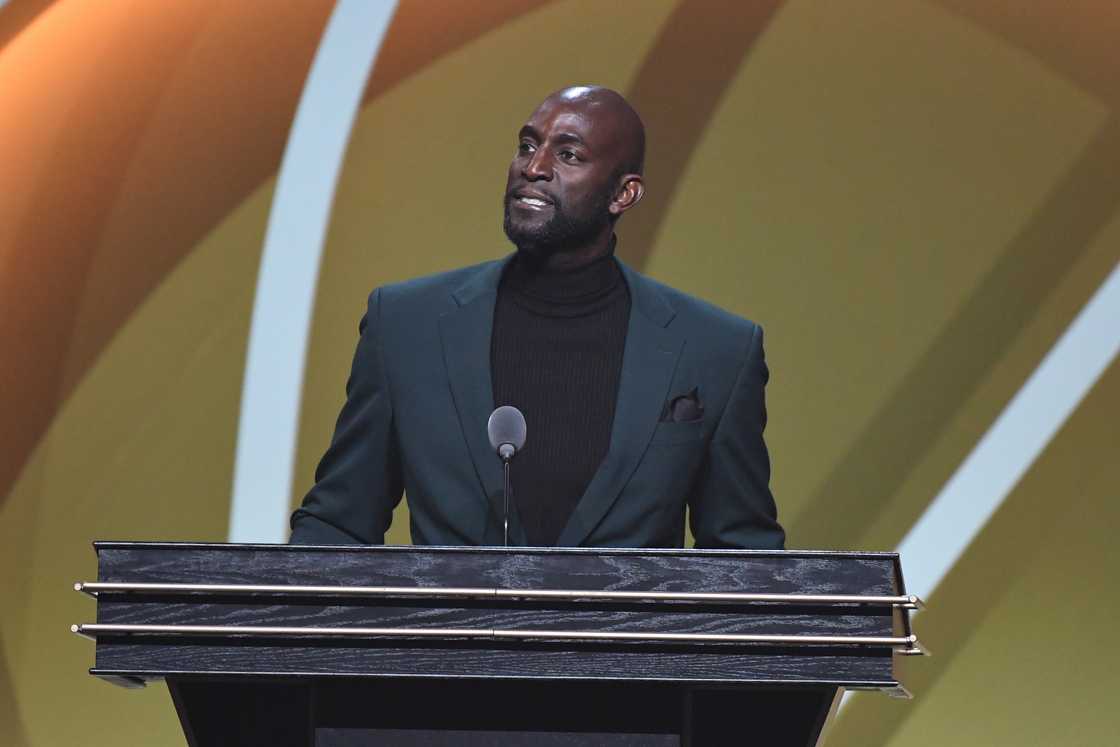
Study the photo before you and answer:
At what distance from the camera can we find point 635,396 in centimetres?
273

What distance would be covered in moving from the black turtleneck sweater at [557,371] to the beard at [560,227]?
0.20 ft

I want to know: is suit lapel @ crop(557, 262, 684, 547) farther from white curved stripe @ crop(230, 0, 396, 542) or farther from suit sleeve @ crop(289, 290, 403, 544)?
white curved stripe @ crop(230, 0, 396, 542)

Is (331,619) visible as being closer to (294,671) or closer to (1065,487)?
(294,671)

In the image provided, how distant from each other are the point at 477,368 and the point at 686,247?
2.01 metres

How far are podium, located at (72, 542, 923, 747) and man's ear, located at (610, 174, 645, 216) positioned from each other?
87cm

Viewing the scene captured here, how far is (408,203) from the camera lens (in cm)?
474

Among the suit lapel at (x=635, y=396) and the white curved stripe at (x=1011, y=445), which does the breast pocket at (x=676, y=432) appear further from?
the white curved stripe at (x=1011, y=445)

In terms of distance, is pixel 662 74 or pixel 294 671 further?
pixel 662 74

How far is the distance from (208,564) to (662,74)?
2.78 metres

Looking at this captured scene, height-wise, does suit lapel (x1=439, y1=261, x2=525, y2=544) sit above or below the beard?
below

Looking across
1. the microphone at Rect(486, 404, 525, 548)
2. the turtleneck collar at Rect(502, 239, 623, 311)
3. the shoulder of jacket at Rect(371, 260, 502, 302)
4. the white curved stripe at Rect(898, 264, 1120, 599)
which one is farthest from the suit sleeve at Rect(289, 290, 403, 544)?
the white curved stripe at Rect(898, 264, 1120, 599)

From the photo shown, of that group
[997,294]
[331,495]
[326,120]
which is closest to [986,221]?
[997,294]

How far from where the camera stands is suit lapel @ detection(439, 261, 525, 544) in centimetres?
263

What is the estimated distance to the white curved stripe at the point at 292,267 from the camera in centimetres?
460
